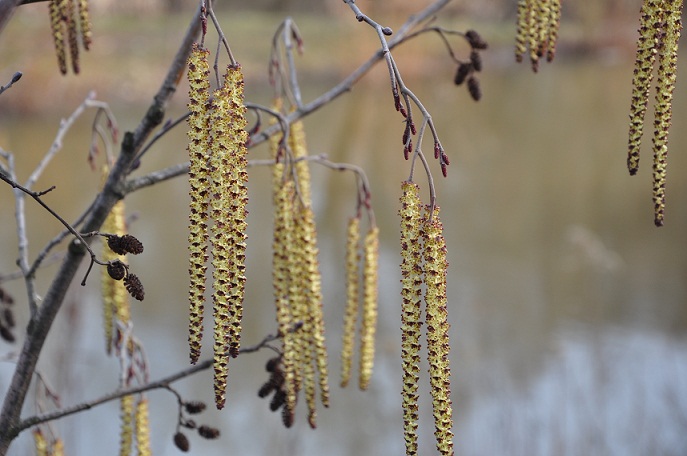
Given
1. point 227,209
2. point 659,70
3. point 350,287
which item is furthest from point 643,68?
point 350,287

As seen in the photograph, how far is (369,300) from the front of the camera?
1715 mm

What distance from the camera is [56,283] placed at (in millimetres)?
1271

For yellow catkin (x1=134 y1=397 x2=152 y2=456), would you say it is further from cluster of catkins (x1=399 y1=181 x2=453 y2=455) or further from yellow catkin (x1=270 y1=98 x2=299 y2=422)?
cluster of catkins (x1=399 y1=181 x2=453 y2=455)

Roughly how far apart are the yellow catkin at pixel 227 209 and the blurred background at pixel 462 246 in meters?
0.94

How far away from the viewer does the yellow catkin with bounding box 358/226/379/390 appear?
1713 mm

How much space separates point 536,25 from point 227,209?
0.72 meters

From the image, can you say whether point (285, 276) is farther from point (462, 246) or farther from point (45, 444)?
point (462, 246)

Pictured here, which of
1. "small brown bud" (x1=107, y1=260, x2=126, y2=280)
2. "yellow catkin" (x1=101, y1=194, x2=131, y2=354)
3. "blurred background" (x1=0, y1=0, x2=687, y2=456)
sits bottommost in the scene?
"small brown bud" (x1=107, y1=260, x2=126, y2=280)

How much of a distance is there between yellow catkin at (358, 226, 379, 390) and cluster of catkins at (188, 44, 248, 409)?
82cm

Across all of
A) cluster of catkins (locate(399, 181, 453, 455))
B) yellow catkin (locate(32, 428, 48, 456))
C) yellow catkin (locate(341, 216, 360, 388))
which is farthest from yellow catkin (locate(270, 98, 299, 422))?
yellow catkin (locate(32, 428, 48, 456))

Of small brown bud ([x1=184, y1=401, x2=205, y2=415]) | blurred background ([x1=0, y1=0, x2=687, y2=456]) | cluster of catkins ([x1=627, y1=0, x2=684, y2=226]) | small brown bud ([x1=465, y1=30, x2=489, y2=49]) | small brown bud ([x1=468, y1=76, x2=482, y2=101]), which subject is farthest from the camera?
blurred background ([x1=0, y1=0, x2=687, y2=456])

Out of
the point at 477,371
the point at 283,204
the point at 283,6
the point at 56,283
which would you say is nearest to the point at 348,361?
the point at 283,204

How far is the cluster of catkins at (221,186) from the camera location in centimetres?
89

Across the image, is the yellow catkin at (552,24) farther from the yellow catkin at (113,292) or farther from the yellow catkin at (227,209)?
the yellow catkin at (113,292)
